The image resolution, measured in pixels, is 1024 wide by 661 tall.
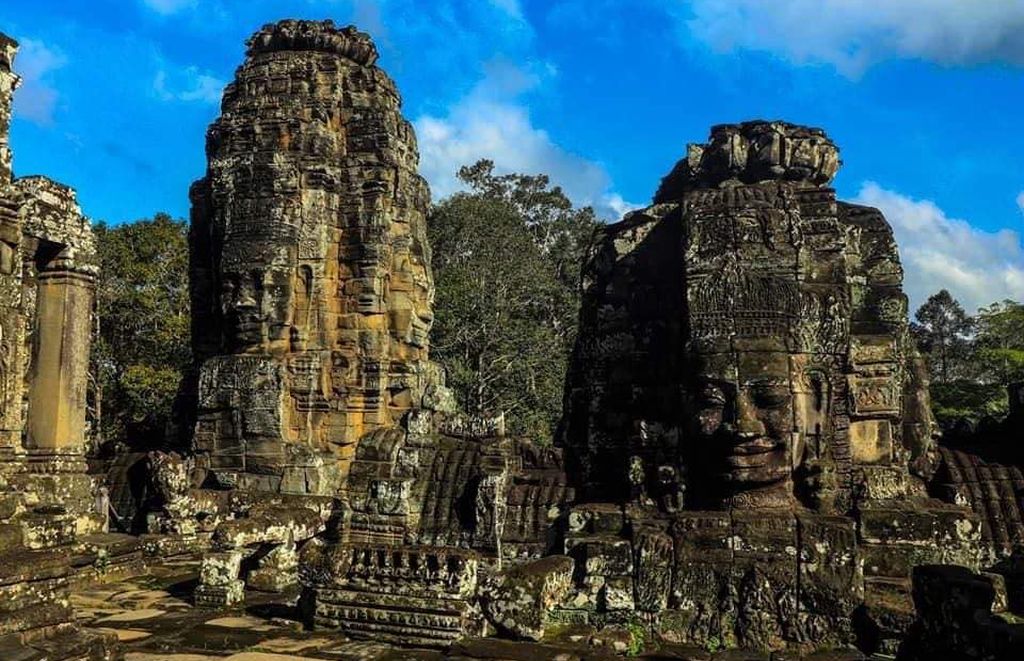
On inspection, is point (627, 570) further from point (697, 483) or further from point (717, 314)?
point (717, 314)

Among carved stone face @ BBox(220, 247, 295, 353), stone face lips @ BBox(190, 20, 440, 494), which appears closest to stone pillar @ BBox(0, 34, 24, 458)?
stone face lips @ BBox(190, 20, 440, 494)

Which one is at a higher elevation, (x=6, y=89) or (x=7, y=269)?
(x=6, y=89)

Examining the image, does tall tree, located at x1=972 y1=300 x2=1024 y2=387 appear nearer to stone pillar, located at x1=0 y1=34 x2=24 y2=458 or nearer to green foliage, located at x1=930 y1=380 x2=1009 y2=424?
green foliage, located at x1=930 y1=380 x2=1009 y2=424

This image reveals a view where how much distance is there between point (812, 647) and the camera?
668 centimetres

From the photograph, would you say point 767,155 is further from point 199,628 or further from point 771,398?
point 199,628

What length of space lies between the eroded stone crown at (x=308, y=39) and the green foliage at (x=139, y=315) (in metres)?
12.9

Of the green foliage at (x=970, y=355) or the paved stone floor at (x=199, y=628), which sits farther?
the green foliage at (x=970, y=355)

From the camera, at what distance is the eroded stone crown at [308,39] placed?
41.9ft

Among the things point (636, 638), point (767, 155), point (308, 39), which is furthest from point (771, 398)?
point (308, 39)

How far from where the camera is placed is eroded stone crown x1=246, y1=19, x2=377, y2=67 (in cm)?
1277

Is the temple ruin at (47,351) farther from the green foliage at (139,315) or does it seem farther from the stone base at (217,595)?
the green foliage at (139,315)

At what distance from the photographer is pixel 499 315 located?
2706 cm

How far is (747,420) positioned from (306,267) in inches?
263

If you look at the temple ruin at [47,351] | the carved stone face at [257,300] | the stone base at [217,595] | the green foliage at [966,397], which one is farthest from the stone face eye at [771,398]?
the green foliage at [966,397]
